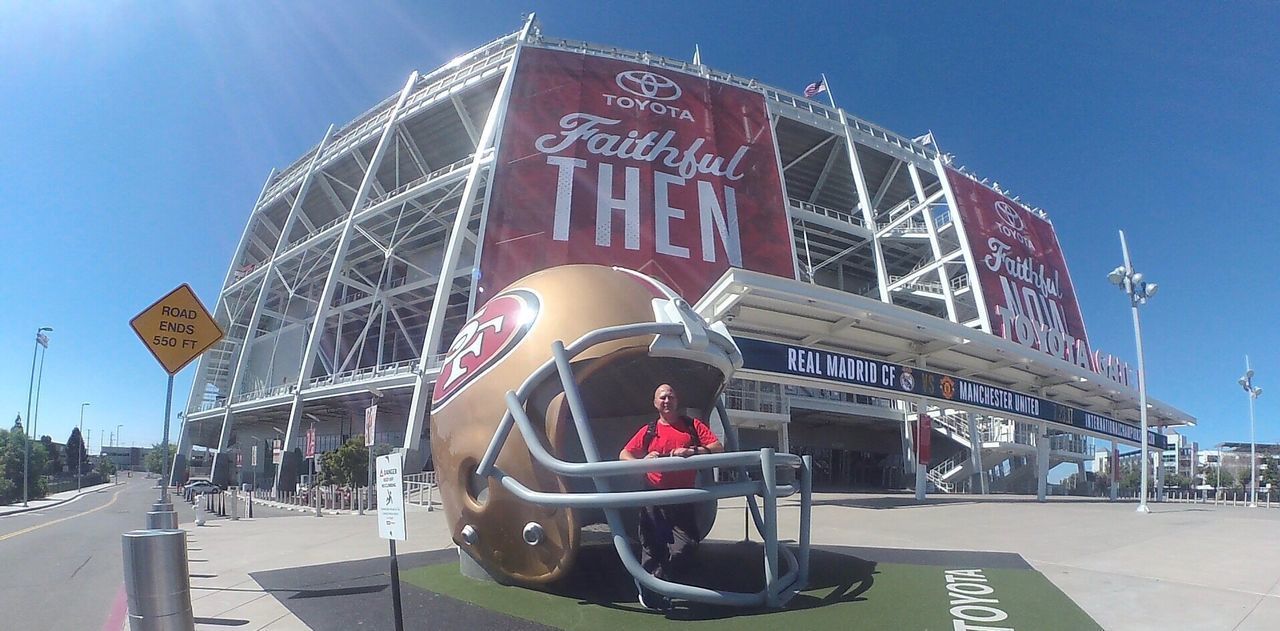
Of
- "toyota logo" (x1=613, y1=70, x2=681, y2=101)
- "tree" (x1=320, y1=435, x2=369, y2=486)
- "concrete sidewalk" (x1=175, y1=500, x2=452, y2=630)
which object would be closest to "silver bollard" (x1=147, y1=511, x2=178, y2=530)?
"concrete sidewalk" (x1=175, y1=500, x2=452, y2=630)

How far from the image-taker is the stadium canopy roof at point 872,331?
14586 millimetres

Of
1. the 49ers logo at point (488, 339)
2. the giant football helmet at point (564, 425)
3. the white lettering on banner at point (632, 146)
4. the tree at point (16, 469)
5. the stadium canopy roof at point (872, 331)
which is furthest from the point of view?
the tree at point (16, 469)

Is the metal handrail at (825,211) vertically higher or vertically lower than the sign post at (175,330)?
higher

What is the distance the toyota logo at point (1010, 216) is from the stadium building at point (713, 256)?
135mm

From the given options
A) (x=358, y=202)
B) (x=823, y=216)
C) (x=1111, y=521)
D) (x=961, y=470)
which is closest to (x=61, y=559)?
(x=1111, y=521)

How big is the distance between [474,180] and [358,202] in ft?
27.6

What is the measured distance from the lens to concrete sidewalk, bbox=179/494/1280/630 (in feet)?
16.5

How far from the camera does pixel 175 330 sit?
19.5ft

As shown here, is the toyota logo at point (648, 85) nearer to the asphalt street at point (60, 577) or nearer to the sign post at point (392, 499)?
the asphalt street at point (60, 577)

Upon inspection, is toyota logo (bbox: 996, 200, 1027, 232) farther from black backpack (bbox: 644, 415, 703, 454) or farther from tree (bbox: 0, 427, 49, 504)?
tree (bbox: 0, 427, 49, 504)

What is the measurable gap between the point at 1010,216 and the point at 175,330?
39178 mm

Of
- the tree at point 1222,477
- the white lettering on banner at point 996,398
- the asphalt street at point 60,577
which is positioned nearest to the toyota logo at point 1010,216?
the white lettering on banner at point 996,398

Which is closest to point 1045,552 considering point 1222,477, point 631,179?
point 631,179

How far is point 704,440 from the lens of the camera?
483cm
